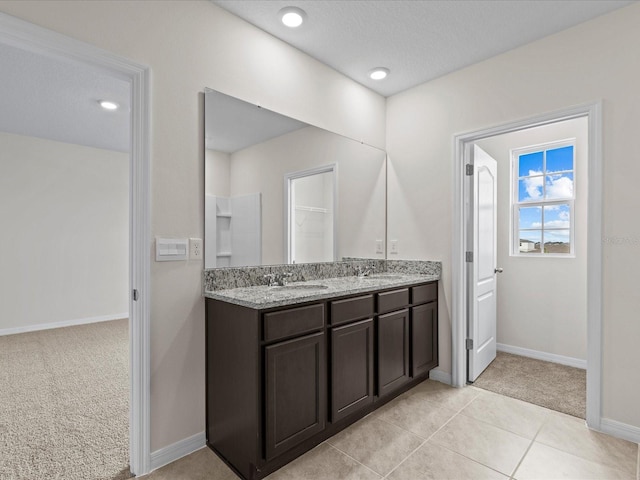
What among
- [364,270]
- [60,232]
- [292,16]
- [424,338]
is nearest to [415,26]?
[292,16]

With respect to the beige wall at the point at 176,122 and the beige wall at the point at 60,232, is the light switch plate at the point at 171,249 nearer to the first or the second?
the beige wall at the point at 176,122

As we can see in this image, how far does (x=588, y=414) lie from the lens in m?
2.22

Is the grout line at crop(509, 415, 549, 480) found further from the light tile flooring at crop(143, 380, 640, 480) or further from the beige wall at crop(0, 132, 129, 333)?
the beige wall at crop(0, 132, 129, 333)

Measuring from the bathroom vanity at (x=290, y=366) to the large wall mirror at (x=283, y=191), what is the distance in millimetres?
319

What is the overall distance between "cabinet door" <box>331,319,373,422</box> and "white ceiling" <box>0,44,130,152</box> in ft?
7.18

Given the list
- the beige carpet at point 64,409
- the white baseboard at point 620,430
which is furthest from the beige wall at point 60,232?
the white baseboard at point 620,430

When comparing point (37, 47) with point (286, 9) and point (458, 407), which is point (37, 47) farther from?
point (458, 407)

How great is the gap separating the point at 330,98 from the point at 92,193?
4176 mm

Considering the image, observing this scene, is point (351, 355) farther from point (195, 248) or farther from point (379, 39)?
point (379, 39)

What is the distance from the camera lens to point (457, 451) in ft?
6.45

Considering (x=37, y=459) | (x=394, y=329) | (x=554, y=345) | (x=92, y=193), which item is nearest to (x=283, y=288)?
(x=394, y=329)

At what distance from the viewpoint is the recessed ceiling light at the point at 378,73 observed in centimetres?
288

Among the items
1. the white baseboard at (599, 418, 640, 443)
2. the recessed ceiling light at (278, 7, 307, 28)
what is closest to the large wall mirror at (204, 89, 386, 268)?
the recessed ceiling light at (278, 7, 307, 28)

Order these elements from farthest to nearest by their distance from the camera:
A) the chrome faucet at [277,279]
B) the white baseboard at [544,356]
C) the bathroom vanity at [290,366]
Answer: the white baseboard at [544,356]
the chrome faucet at [277,279]
the bathroom vanity at [290,366]
